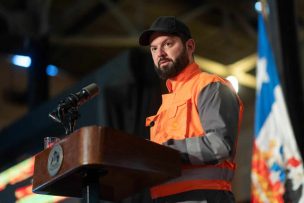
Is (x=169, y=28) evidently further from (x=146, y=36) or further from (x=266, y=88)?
(x=266, y=88)

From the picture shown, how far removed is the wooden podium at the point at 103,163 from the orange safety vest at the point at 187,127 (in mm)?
102

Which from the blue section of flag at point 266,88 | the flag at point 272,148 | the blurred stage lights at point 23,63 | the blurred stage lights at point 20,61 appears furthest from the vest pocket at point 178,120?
the blurred stage lights at point 20,61

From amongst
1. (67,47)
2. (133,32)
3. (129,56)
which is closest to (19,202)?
(129,56)

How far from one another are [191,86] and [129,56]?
2.83 metres

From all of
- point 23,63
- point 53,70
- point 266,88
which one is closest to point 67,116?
point 266,88

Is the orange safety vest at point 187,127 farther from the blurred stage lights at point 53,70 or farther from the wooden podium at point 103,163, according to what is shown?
the blurred stage lights at point 53,70

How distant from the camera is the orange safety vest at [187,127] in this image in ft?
6.79

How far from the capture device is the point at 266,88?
4926 millimetres

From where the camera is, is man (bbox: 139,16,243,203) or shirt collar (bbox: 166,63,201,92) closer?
man (bbox: 139,16,243,203)

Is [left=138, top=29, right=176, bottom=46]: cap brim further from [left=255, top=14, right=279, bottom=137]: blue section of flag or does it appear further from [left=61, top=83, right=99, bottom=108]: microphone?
[left=255, top=14, right=279, bottom=137]: blue section of flag

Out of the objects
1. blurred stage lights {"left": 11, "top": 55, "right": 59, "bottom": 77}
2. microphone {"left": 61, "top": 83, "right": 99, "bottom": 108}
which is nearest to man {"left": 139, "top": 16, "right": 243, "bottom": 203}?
microphone {"left": 61, "top": 83, "right": 99, "bottom": 108}

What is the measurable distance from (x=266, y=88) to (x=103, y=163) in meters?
3.25

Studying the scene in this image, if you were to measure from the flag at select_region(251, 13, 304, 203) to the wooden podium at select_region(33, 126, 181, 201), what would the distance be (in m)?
2.34

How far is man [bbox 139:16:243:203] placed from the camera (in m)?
2.03
